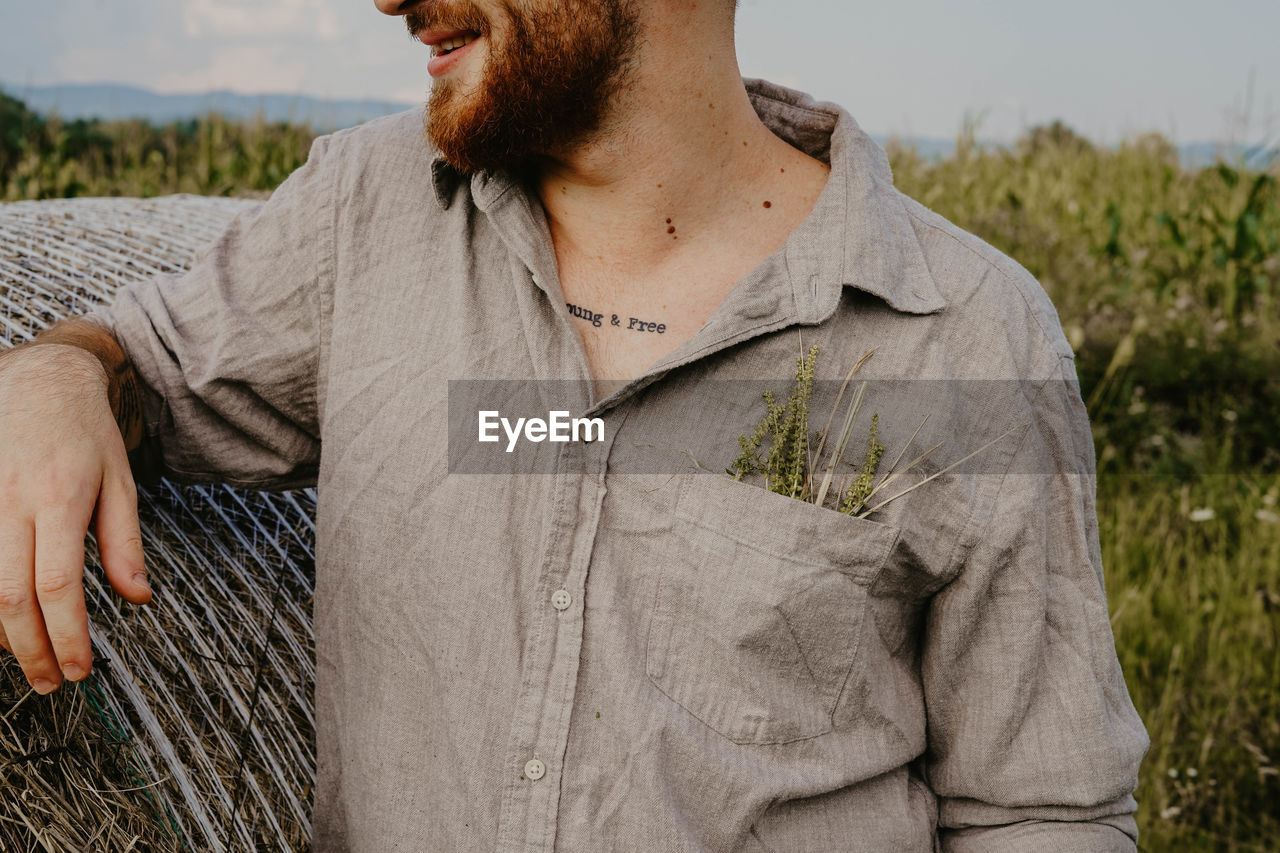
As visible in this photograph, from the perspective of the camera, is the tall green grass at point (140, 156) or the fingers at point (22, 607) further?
the tall green grass at point (140, 156)

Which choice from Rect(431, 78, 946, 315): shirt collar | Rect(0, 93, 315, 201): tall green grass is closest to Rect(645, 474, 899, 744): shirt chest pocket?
Rect(431, 78, 946, 315): shirt collar

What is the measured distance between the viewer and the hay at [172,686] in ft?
5.45

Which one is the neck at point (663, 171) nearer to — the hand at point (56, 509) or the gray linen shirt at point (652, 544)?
the gray linen shirt at point (652, 544)

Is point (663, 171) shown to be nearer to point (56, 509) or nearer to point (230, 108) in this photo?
point (56, 509)

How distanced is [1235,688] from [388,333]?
2.86 m

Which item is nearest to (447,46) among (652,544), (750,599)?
(652,544)

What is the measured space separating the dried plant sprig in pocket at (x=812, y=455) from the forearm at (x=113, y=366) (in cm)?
102

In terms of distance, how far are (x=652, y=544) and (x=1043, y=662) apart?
725 millimetres

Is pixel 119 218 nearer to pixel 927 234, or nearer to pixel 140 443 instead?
pixel 140 443

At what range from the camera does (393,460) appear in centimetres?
183

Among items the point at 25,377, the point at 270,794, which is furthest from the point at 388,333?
the point at 270,794

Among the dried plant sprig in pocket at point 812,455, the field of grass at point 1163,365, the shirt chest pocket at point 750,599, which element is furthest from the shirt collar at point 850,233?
the field of grass at point 1163,365

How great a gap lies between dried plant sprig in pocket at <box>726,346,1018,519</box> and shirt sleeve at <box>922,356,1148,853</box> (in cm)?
13

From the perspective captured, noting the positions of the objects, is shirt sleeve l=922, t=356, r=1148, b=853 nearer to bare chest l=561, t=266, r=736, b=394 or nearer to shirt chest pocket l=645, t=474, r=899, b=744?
shirt chest pocket l=645, t=474, r=899, b=744
